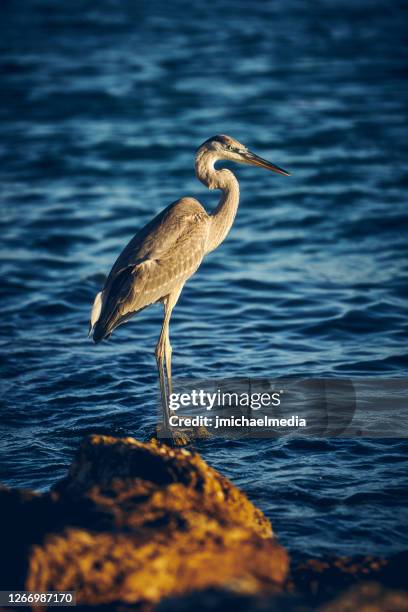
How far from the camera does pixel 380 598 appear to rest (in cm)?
322

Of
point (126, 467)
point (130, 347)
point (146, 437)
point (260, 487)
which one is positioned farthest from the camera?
point (130, 347)

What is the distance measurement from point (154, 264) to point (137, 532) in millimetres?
3414

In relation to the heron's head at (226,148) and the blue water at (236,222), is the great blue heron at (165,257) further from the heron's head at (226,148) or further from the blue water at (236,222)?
the blue water at (236,222)

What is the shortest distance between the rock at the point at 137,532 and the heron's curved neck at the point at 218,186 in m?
3.35

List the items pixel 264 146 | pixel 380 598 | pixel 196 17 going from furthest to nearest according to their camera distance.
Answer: pixel 196 17 < pixel 264 146 < pixel 380 598

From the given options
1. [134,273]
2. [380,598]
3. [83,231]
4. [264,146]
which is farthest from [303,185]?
[380,598]

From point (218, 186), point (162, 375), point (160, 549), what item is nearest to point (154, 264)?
point (162, 375)

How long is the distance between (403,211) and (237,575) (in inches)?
394

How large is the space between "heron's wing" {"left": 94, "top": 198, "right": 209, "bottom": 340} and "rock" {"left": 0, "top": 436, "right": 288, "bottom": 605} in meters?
2.35

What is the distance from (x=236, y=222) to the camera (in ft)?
42.4

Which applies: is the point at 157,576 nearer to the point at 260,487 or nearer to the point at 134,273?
the point at 260,487

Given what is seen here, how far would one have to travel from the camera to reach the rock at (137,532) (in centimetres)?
346

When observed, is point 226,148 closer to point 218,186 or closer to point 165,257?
point 218,186

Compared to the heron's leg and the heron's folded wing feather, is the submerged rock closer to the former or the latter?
the heron's leg
